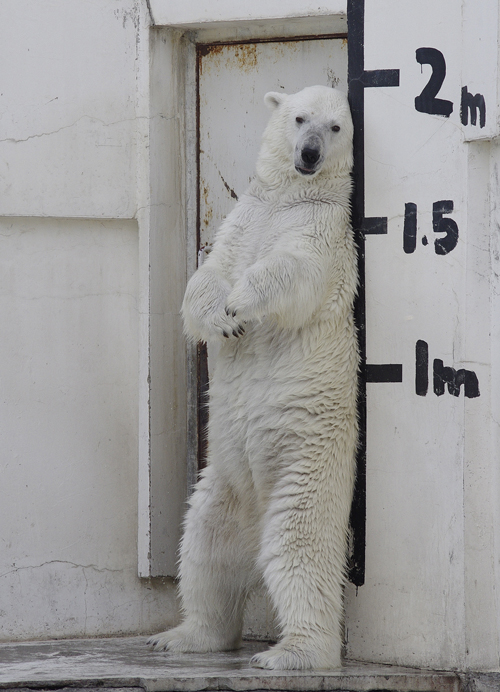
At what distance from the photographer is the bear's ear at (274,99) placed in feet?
13.6

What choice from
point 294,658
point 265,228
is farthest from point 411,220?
point 294,658

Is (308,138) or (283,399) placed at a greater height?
(308,138)

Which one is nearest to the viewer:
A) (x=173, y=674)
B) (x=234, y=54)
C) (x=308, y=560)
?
(x=173, y=674)

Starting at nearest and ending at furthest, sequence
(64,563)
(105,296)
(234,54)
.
A: (64,563), (105,296), (234,54)

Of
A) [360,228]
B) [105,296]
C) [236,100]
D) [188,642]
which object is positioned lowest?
[188,642]

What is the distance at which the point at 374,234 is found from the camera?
394 cm

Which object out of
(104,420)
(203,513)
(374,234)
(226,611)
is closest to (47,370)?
(104,420)

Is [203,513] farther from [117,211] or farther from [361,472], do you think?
[117,211]

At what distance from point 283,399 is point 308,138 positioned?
1.06 m

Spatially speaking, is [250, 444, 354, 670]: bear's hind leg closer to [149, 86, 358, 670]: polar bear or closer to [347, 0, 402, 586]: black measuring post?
[149, 86, 358, 670]: polar bear

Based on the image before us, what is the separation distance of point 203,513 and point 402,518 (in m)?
0.84

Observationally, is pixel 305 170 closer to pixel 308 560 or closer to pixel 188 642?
pixel 308 560

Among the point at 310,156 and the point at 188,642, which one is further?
the point at 188,642

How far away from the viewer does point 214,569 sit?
13.2ft
